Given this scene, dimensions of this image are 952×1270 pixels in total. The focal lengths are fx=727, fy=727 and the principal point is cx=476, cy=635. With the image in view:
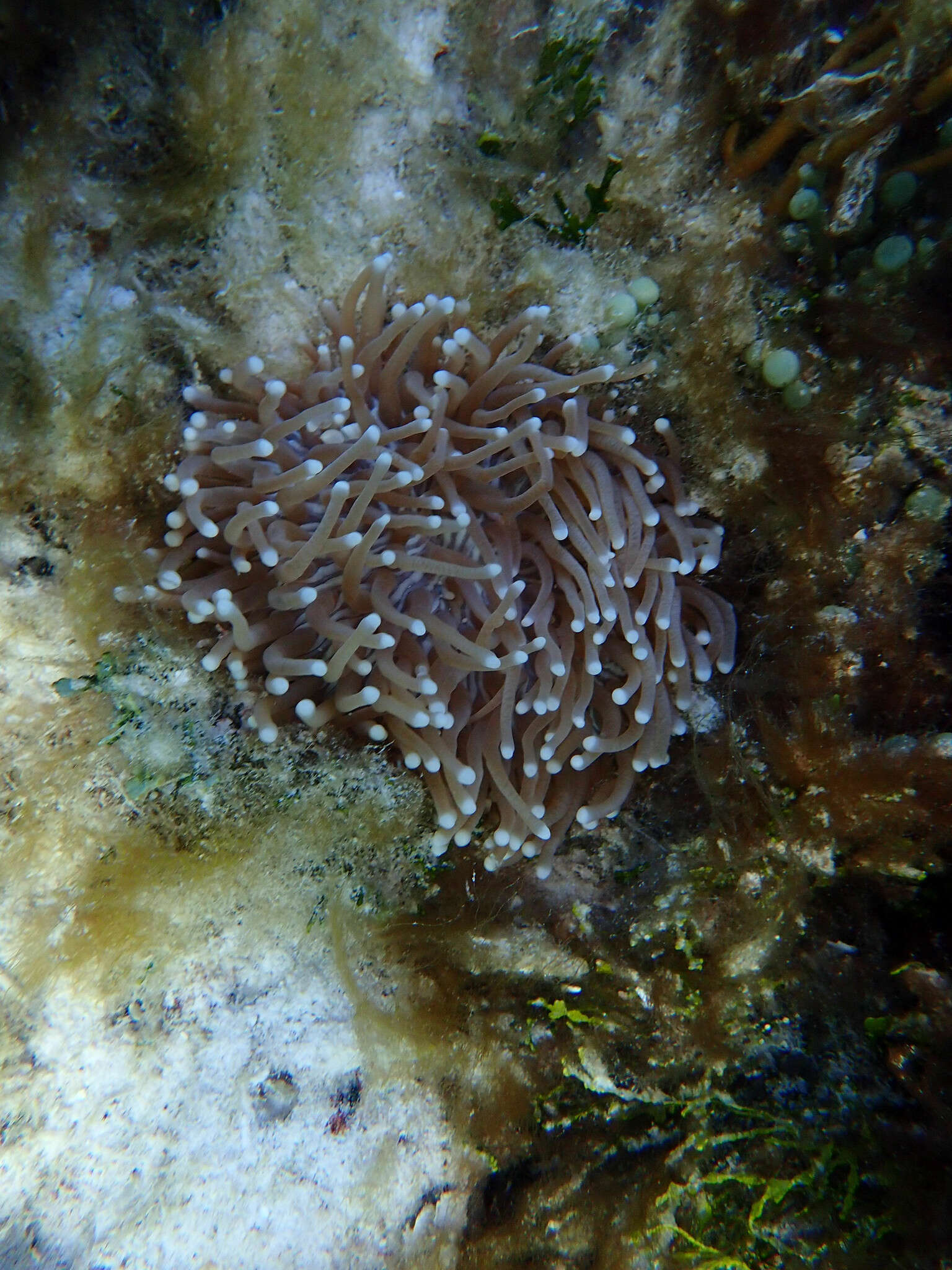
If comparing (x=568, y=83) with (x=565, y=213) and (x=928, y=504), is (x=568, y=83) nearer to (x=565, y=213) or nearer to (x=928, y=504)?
(x=565, y=213)

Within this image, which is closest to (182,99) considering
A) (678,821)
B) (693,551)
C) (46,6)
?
(46,6)

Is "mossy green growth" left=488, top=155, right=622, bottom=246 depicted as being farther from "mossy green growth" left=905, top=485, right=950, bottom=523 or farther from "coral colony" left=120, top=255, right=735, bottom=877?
"mossy green growth" left=905, top=485, right=950, bottom=523

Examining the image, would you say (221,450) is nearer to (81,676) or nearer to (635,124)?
(81,676)

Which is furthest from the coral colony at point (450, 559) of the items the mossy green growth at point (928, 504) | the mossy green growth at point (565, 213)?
the mossy green growth at point (928, 504)

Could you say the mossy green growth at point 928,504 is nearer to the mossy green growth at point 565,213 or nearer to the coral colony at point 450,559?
the coral colony at point 450,559

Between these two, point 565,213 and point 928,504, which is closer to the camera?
point 928,504

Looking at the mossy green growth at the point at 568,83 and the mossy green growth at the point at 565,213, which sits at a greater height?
the mossy green growth at the point at 568,83

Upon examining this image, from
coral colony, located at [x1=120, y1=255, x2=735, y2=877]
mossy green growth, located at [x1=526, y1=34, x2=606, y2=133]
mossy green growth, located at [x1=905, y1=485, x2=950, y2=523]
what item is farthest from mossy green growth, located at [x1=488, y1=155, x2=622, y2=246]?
mossy green growth, located at [x1=905, y1=485, x2=950, y2=523]

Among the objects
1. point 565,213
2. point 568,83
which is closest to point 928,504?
point 565,213

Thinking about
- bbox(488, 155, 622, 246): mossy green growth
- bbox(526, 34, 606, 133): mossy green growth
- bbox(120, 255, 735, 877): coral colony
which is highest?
bbox(526, 34, 606, 133): mossy green growth
